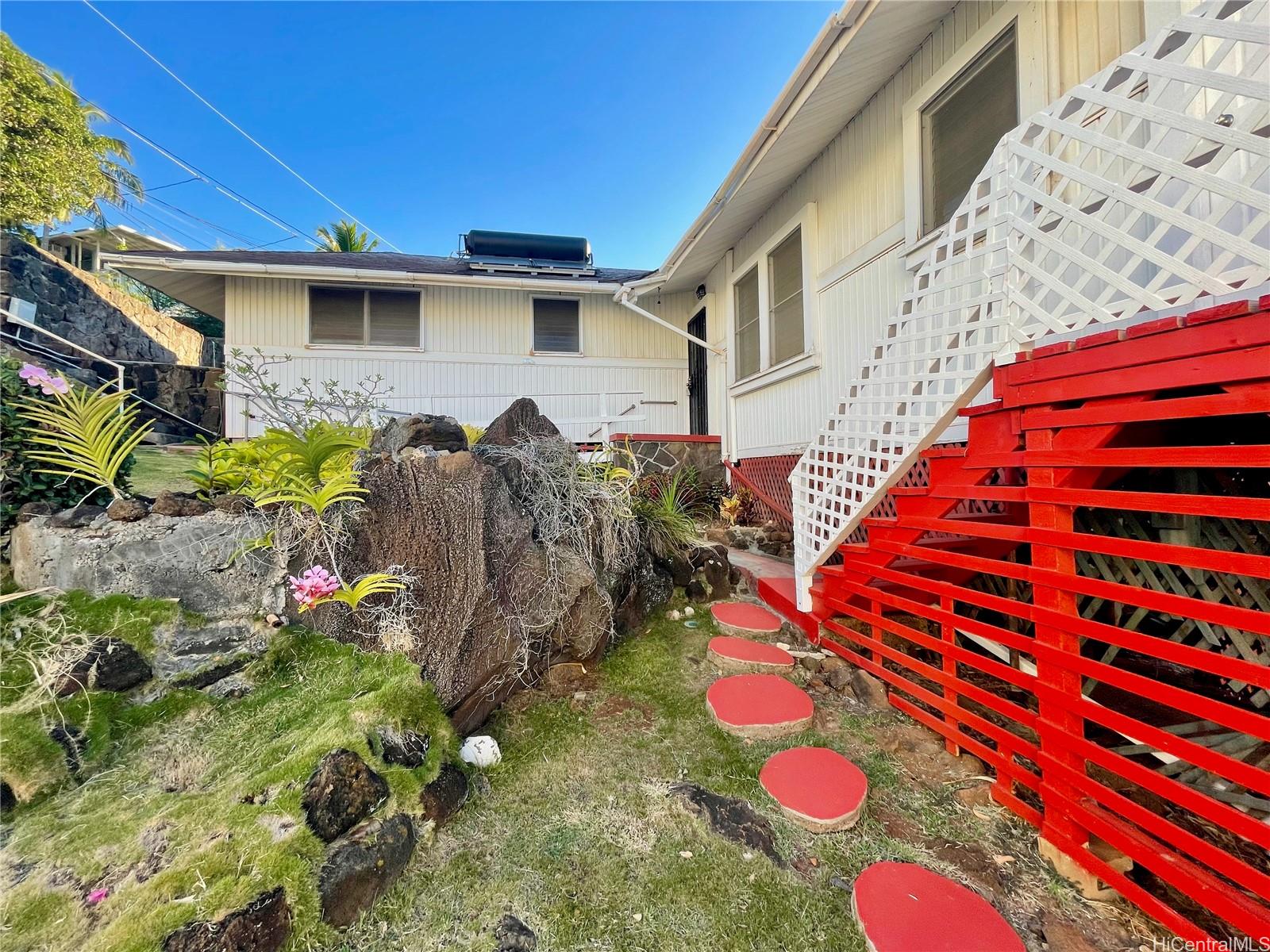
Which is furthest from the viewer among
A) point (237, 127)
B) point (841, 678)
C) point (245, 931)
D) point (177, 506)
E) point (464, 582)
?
point (237, 127)

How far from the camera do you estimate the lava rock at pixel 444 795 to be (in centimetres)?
192

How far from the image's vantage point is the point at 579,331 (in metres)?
8.53

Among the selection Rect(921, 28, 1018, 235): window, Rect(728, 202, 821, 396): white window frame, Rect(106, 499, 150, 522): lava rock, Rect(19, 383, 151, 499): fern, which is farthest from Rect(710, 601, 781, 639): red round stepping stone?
Rect(19, 383, 151, 499): fern

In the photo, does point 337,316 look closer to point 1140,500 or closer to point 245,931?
point 245,931

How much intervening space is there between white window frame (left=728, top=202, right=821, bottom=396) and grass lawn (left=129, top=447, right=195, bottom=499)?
5.16m

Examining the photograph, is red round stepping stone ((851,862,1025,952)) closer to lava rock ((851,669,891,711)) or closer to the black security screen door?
lava rock ((851,669,891,711))

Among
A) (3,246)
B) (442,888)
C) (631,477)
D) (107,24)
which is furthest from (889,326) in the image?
(3,246)

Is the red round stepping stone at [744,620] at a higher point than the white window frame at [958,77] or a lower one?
lower

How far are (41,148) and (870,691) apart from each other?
1715 cm

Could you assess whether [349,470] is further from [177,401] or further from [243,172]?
[243,172]

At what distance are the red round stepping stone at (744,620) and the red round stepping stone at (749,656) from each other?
17cm

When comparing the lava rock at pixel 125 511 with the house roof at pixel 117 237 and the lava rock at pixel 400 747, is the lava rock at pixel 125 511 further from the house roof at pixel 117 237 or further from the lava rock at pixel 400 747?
the house roof at pixel 117 237

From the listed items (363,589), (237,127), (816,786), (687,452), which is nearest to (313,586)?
(363,589)

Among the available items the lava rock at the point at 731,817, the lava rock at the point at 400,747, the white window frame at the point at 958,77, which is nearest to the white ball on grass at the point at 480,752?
the lava rock at the point at 400,747
